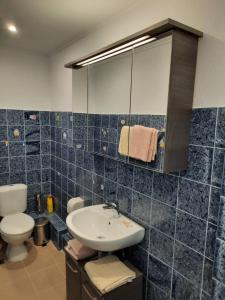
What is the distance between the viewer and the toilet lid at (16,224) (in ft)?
8.09

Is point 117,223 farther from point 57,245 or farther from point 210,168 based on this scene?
point 57,245

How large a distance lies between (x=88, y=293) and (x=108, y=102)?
1548mm

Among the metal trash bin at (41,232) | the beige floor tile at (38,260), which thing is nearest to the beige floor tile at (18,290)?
the beige floor tile at (38,260)

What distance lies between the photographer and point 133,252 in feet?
5.99

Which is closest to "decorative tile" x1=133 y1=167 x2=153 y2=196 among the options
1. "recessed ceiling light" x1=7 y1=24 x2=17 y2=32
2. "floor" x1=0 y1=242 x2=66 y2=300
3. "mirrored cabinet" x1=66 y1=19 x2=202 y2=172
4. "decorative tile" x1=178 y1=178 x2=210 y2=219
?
"mirrored cabinet" x1=66 y1=19 x2=202 y2=172

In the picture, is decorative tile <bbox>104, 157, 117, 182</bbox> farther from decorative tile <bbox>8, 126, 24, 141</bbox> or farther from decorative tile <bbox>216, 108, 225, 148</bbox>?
decorative tile <bbox>8, 126, 24, 141</bbox>

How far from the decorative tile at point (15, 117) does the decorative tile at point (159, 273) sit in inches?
91.2

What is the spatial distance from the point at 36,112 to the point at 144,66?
1.94 meters

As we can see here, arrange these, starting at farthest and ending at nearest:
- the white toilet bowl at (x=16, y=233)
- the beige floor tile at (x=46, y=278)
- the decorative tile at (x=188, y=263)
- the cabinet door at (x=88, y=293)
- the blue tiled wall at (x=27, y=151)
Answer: the blue tiled wall at (x=27, y=151) → the white toilet bowl at (x=16, y=233) → the beige floor tile at (x=46, y=278) → the cabinet door at (x=88, y=293) → the decorative tile at (x=188, y=263)

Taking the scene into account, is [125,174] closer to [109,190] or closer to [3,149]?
[109,190]

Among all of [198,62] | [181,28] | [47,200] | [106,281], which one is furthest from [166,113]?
[47,200]

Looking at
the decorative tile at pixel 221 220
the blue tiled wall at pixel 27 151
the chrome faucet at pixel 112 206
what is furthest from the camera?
the blue tiled wall at pixel 27 151

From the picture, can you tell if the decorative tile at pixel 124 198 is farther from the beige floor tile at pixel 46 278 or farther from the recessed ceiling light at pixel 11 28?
the recessed ceiling light at pixel 11 28

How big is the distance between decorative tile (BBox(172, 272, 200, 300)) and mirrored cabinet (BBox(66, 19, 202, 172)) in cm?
74
